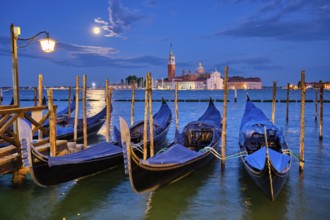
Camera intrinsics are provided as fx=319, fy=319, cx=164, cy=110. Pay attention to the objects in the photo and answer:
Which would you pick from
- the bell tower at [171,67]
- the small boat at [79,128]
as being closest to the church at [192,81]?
the bell tower at [171,67]

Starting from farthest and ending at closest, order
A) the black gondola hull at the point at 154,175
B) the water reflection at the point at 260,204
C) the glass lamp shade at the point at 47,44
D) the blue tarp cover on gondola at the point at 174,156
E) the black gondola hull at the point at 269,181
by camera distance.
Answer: the glass lamp shade at the point at 47,44, the blue tarp cover on gondola at the point at 174,156, the black gondola hull at the point at 269,181, the water reflection at the point at 260,204, the black gondola hull at the point at 154,175

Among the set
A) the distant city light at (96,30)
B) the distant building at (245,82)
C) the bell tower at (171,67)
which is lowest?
the distant city light at (96,30)

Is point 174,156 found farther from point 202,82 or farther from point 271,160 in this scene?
point 202,82

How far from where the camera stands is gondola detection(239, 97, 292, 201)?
223 inches

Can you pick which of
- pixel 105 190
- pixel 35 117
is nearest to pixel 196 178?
pixel 105 190

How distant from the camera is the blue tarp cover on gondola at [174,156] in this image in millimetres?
6088

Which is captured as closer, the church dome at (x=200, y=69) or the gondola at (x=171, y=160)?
the gondola at (x=171, y=160)

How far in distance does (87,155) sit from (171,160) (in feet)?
5.89

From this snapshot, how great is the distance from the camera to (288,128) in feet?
57.3

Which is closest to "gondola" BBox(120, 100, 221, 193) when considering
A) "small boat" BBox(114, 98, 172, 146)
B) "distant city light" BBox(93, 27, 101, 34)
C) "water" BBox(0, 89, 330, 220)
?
"water" BBox(0, 89, 330, 220)

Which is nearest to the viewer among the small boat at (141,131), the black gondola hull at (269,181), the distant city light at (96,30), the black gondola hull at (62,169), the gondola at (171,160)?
the gondola at (171,160)

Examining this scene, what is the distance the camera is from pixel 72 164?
239 inches

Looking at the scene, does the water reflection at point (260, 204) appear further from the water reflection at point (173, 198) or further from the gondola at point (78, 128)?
the gondola at point (78, 128)

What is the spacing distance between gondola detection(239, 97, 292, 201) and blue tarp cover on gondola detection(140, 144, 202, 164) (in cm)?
122
